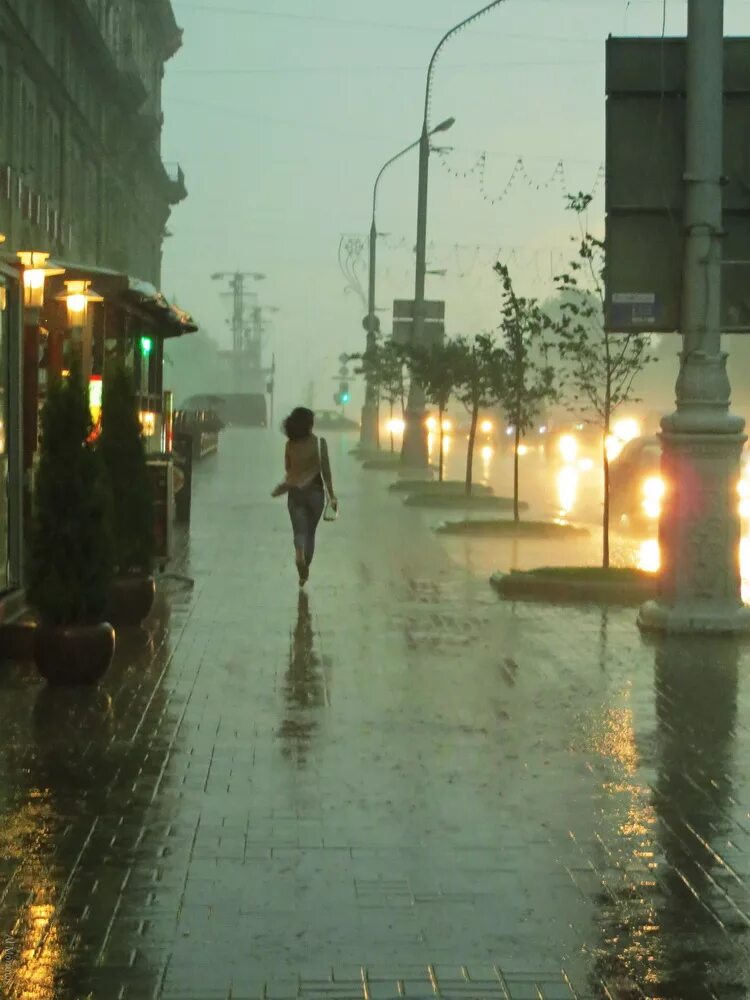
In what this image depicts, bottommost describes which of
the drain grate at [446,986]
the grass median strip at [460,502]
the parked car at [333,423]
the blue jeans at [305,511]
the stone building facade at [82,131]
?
the parked car at [333,423]

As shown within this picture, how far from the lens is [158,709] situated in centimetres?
959

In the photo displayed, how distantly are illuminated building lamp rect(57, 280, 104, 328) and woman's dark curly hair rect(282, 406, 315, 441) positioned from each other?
6.75 feet

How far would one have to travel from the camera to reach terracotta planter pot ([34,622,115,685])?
32.8 feet

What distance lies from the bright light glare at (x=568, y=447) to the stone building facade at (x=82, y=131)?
623 inches

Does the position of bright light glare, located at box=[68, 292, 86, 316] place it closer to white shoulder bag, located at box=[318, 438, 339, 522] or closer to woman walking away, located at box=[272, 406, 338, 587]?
woman walking away, located at box=[272, 406, 338, 587]

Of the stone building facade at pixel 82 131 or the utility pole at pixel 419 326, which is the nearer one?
the stone building facade at pixel 82 131

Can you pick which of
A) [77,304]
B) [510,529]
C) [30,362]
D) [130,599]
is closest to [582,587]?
[130,599]

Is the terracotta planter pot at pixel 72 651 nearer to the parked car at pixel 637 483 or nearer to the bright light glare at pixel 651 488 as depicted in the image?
the parked car at pixel 637 483

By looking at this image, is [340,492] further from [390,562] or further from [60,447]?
[60,447]

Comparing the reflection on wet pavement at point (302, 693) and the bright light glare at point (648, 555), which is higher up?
the reflection on wet pavement at point (302, 693)

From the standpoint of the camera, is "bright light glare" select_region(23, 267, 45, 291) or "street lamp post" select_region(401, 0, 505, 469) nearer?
"bright light glare" select_region(23, 267, 45, 291)

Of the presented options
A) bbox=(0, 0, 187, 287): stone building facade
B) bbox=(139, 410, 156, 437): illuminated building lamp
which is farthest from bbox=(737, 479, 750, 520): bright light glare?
bbox=(0, 0, 187, 287): stone building facade

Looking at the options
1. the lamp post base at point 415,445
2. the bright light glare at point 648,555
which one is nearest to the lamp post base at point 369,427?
the lamp post base at point 415,445

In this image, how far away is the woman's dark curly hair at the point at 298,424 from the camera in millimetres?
16312
